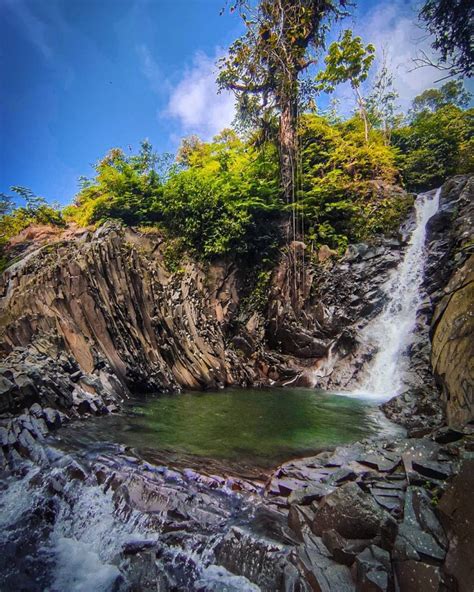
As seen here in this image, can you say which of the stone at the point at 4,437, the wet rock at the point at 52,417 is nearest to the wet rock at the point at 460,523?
the stone at the point at 4,437

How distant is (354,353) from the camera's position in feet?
47.4

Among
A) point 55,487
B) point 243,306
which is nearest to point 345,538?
point 55,487

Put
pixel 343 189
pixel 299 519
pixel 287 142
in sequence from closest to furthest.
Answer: pixel 299 519
pixel 343 189
pixel 287 142

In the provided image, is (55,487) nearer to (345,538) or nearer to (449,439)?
(345,538)

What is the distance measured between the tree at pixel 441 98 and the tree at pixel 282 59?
19082 millimetres

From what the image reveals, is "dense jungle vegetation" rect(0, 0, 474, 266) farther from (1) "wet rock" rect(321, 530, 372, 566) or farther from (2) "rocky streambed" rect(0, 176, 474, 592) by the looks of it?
(1) "wet rock" rect(321, 530, 372, 566)

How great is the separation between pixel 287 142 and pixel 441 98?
94.6 feet

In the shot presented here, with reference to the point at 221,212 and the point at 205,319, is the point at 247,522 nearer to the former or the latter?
the point at 205,319

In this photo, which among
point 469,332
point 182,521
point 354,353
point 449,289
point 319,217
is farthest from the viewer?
point 319,217

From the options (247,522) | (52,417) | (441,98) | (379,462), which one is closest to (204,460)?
(247,522)

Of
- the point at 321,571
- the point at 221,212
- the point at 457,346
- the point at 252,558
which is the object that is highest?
the point at 221,212

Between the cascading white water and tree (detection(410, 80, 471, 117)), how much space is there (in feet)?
78.1

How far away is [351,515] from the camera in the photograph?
→ 3.43 m

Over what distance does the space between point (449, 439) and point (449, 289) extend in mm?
6149
